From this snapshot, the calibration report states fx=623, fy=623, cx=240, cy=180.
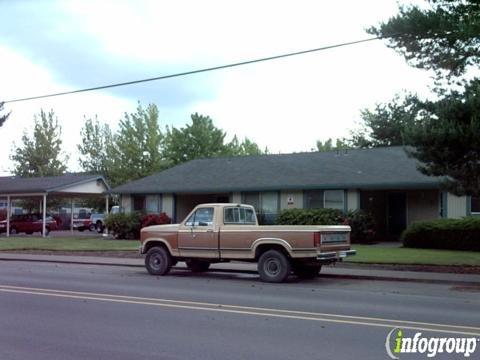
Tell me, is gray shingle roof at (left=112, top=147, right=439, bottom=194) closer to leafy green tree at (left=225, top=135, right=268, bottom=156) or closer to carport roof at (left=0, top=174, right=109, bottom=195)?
carport roof at (left=0, top=174, right=109, bottom=195)

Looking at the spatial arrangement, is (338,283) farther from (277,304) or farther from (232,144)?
(232,144)

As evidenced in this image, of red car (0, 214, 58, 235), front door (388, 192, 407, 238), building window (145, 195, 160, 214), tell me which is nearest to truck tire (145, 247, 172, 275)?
front door (388, 192, 407, 238)

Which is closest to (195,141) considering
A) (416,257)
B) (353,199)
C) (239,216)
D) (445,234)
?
(353,199)

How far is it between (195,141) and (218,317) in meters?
46.9

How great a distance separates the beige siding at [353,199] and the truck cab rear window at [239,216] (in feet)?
38.8

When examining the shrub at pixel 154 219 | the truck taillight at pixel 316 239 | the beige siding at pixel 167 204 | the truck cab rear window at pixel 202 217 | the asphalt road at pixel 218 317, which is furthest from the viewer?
the beige siding at pixel 167 204

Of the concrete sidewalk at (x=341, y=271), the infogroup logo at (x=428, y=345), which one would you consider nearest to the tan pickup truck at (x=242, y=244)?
the concrete sidewalk at (x=341, y=271)

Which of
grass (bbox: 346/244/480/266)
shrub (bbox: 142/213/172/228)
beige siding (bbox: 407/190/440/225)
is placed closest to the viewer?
grass (bbox: 346/244/480/266)

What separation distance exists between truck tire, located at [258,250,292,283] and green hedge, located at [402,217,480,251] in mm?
10821

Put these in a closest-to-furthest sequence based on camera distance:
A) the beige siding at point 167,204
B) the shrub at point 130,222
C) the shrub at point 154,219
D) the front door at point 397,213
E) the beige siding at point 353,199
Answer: the beige siding at point 353,199 → the front door at point 397,213 → the shrub at point 154,219 → the shrub at point 130,222 → the beige siding at point 167,204

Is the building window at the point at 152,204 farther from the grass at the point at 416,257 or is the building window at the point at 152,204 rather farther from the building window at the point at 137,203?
the grass at the point at 416,257

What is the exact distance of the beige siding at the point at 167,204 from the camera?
33562mm

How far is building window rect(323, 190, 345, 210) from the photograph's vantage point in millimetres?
28656

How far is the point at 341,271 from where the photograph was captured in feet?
57.6
